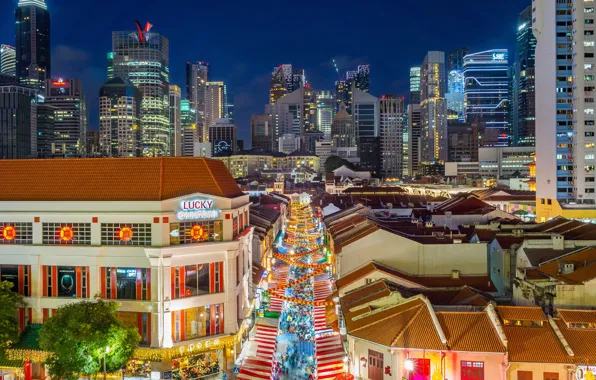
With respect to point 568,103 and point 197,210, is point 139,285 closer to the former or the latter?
point 197,210

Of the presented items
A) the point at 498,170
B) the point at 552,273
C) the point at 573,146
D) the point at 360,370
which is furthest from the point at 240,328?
the point at 498,170

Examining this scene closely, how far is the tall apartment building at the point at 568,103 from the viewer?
88.9m

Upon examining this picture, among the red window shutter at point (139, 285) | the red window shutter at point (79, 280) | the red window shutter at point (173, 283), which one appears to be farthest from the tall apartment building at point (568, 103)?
the red window shutter at point (79, 280)

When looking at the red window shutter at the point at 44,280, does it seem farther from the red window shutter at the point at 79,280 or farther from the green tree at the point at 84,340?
the green tree at the point at 84,340

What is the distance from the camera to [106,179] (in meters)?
37.0

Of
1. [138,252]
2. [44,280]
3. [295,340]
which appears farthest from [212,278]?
[295,340]

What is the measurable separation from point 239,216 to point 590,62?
237 ft

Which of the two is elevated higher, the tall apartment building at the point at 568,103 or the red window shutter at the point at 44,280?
the tall apartment building at the point at 568,103

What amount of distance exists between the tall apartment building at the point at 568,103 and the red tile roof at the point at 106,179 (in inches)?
2769

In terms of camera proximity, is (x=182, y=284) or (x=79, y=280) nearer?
(x=182, y=284)

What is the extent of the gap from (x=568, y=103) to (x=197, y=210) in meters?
76.0

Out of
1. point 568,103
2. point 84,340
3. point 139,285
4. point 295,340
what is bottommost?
point 295,340

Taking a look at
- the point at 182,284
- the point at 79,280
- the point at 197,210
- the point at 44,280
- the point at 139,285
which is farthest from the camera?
the point at 197,210

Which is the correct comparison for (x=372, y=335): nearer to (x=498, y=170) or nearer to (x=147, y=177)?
(x=147, y=177)
